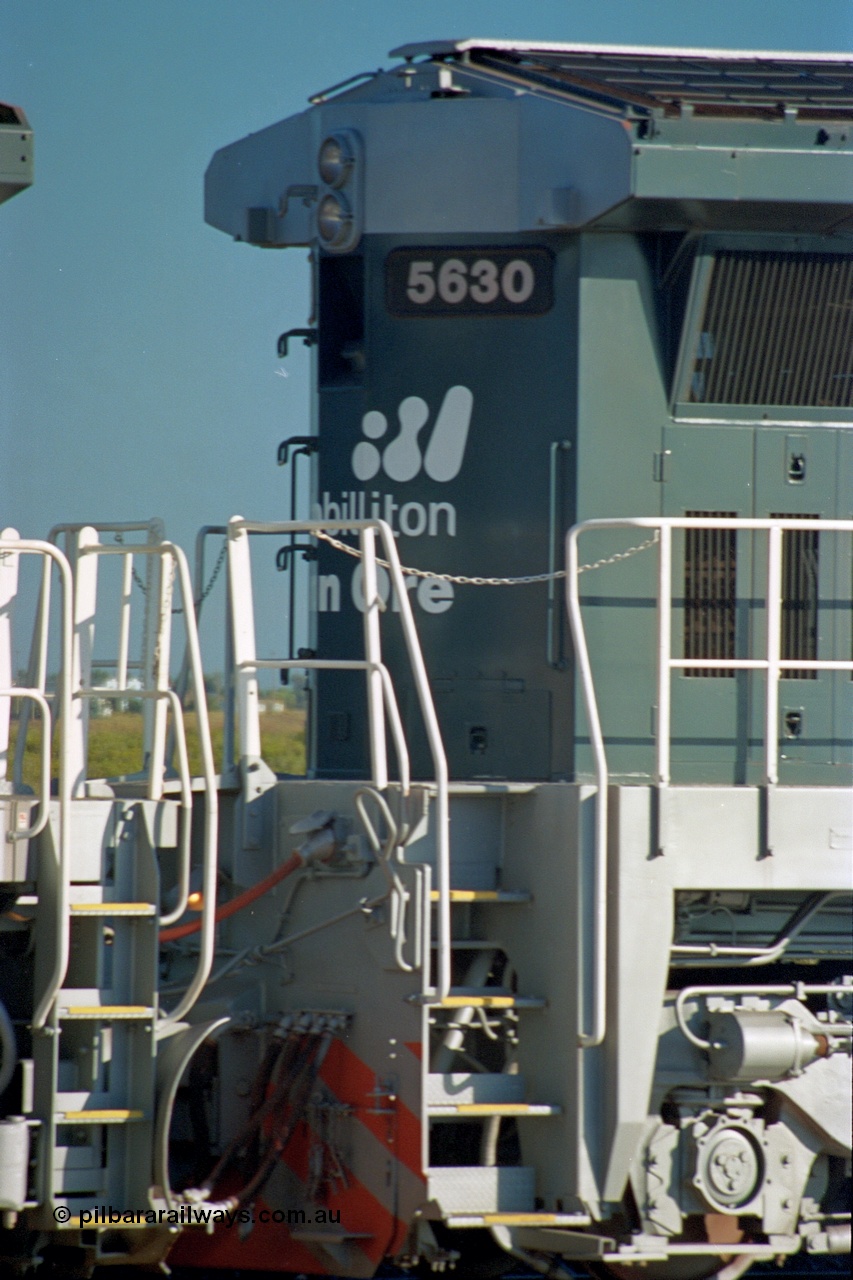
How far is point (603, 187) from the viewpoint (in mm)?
6016

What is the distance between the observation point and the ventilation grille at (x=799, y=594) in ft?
21.0

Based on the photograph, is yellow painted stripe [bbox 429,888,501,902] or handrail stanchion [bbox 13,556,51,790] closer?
yellow painted stripe [bbox 429,888,501,902]

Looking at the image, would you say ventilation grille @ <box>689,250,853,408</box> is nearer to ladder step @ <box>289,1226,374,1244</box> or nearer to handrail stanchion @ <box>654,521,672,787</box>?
handrail stanchion @ <box>654,521,672,787</box>

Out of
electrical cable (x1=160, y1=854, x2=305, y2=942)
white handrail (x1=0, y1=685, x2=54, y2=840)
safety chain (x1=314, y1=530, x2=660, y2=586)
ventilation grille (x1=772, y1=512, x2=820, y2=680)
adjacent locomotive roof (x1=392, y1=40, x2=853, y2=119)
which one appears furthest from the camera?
ventilation grille (x1=772, y1=512, x2=820, y2=680)

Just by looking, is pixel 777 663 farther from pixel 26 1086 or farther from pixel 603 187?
pixel 26 1086

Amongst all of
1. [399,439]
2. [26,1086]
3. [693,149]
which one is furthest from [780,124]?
[26,1086]

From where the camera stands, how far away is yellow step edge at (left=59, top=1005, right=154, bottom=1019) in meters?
5.32

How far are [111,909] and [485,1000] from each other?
49.4 inches

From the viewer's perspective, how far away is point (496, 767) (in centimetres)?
639

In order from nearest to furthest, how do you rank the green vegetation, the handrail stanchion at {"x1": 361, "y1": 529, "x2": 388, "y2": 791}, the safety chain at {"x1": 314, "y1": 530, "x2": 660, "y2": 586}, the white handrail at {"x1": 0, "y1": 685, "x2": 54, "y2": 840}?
1. the white handrail at {"x1": 0, "y1": 685, "x2": 54, "y2": 840}
2. the handrail stanchion at {"x1": 361, "y1": 529, "x2": 388, "y2": 791}
3. the safety chain at {"x1": 314, "y1": 530, "x2": 660, "y2": 586}
4. the green vegetation

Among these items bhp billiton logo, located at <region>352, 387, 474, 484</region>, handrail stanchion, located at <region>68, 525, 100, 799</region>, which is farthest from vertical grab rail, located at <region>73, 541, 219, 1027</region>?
bhp billiton logo, located at <region>352, 387, 474, 484</region>

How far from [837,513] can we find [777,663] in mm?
1182

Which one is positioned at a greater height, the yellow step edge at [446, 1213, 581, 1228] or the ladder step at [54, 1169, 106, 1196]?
the ladder step at [54, 1169, 106, 1196]

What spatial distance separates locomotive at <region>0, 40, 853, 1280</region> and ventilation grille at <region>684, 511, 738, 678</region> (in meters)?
0.02
